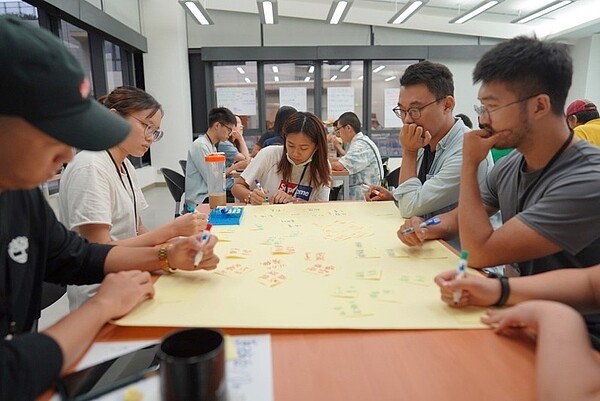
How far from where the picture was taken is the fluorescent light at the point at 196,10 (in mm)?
5215

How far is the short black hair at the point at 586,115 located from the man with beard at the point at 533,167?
300 cm

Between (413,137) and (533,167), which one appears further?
(413,137)

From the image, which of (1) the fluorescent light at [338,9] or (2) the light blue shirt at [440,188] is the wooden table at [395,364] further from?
(1) the fluorescent light at [338,9]

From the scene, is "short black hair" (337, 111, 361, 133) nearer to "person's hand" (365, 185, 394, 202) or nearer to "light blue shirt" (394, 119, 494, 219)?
"person's hand" (365, 185, 394, 202)

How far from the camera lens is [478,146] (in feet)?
4.29

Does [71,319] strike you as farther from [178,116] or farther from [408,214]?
[178,116]

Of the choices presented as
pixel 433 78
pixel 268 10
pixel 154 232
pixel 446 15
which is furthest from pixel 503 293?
pixel 446 15

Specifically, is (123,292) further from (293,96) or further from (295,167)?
(293,96)

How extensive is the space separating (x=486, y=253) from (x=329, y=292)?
478 mm

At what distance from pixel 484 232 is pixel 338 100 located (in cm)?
678

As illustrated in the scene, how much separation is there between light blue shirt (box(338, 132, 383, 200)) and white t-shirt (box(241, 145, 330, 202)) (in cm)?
138

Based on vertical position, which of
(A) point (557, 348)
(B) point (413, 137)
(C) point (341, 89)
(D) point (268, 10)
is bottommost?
(A) point (557, 348)

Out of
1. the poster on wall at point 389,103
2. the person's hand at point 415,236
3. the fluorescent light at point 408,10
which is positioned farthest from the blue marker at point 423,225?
the poster on wall at point 389,103

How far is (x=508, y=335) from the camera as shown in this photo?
824 millimetres
